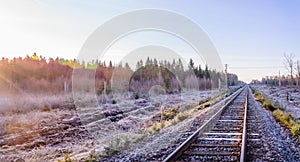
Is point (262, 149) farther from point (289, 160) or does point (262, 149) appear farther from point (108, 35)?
point (108, 35)

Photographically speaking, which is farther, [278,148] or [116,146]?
[116,146]

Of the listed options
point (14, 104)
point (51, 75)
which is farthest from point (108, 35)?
point (51, 75)

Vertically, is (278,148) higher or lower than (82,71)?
lower

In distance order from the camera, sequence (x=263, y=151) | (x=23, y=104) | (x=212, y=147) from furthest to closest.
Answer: (x=23, y=104), (x=212, y=147), (x=263, y=151)

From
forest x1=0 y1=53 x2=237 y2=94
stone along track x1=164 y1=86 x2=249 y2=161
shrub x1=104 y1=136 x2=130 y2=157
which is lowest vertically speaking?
shrub x1=104 y1=136 x2=130 y2=157

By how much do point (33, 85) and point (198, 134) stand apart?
87.6ft

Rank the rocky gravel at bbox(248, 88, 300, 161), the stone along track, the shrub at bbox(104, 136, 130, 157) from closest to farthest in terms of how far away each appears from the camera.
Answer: the stone along track < the rocky gravel at bbox(248, 88, 300, 161) < the shrub at bbox(104, 136, 130, 157)

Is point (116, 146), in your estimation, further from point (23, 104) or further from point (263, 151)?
point (23, 104)

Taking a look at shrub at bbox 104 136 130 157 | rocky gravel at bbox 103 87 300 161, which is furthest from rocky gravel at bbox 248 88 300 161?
shrub at bbox 104 136 130 157

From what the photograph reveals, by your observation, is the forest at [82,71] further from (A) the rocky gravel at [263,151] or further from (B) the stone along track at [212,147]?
(A) the rocky gravel at [263,151]

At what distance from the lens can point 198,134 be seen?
8.92 m

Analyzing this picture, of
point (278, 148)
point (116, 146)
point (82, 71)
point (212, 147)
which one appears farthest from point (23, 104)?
point (278, 148)

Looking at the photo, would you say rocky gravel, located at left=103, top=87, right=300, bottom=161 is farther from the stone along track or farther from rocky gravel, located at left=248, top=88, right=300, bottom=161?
the stone along track

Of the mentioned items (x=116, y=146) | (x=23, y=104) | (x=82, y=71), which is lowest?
(x=116, y=146)
